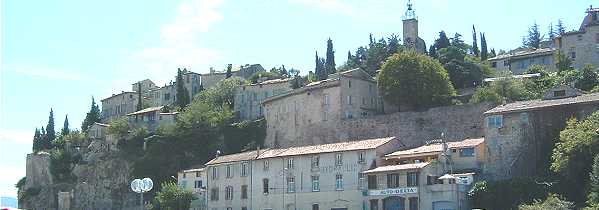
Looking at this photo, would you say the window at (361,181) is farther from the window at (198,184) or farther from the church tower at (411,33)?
the church tower at (411,33)

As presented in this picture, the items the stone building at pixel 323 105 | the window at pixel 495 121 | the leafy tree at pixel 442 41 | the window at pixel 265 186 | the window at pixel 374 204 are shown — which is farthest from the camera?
the leafy tree at pixel 442 41

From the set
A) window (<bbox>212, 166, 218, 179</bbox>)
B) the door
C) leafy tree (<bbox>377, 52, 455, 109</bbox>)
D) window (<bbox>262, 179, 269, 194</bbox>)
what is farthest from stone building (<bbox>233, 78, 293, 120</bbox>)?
the door

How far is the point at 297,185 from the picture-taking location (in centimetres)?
6944

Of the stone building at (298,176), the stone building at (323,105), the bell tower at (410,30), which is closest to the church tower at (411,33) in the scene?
the bell tower at (410,30)

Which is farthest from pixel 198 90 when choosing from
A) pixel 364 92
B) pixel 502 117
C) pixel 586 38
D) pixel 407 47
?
pixel 502 117

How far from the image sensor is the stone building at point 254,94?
104m

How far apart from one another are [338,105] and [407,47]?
84.7 feet

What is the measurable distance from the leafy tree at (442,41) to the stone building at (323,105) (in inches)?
886

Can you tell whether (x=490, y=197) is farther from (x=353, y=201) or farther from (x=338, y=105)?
(x=338, y=105)

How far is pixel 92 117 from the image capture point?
122625 mm

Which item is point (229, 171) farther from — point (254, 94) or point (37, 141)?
point (37, 141)

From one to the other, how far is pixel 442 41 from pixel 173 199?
146 feet

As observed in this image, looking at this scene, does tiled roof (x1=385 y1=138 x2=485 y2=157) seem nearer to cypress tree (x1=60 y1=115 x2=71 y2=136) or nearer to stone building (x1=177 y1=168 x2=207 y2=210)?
stone building (x1=177 y1=168 x2=207 y2=210)

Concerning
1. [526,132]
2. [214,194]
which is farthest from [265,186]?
[526,132]
